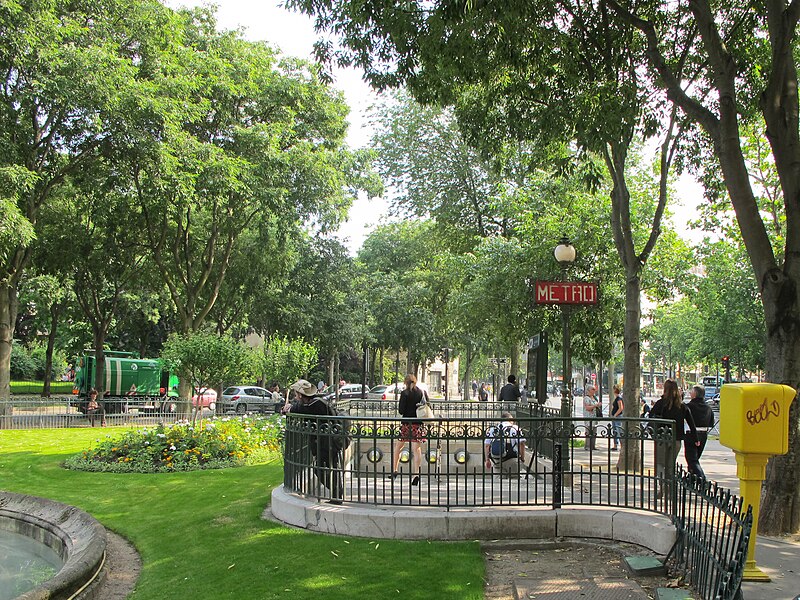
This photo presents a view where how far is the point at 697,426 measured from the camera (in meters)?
11.4

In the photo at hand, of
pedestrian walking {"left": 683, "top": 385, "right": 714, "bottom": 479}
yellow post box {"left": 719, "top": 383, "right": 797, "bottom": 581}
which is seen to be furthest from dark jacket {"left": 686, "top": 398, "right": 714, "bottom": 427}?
yellow post box {"left": 719, "top": 383, "right": 797, "bottom": 581}

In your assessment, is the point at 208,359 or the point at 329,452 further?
the point at 208,359

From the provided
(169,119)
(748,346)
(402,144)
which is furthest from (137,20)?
(748,346)

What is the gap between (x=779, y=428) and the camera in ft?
18.5

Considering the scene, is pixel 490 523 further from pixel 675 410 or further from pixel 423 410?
pixel 675 410

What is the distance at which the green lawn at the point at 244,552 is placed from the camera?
249 inches

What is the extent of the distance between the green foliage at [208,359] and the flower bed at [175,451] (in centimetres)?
209

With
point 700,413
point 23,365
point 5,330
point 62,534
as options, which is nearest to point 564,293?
point 700,413

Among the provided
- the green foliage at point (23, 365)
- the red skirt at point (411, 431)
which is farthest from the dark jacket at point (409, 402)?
the green foliage at point (23, 365)

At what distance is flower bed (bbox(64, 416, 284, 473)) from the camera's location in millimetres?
14258

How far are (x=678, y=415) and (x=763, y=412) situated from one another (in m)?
5.28

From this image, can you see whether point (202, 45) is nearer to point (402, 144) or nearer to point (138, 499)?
point (402, 144)

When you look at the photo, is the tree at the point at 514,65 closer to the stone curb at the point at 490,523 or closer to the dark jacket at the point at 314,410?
the stone curb at the point at 490,523

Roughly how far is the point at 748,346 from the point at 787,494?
132 feet
